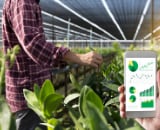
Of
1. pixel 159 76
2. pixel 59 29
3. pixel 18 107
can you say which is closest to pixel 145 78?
pixel 159 76

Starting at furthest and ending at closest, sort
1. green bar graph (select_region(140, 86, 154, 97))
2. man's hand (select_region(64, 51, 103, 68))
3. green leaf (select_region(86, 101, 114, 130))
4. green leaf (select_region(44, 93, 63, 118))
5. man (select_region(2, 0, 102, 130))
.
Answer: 1. man (select_region(2, 0, 102, 130))
2. man's hand (select_region(64, 51, 103, 68))
3. green leaf (select_region(44, 93, 63, 118))
4. green bar graph (select_region(140, 86, 154, 97))
5. green leaf (select_region(86, 101, 114, 130))

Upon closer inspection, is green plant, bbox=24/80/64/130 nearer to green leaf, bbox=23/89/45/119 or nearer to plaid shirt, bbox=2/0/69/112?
green leaf, bbox=23/89/45/119

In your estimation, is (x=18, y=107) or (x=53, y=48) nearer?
(x=53, y=48)

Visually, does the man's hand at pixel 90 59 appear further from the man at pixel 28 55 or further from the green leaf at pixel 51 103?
the green leaf at pixel 51 103

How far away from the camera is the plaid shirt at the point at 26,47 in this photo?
5.36ft

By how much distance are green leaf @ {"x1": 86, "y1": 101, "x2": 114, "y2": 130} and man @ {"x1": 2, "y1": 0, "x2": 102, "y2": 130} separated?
→ 743mm

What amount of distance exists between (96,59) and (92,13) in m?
17.3

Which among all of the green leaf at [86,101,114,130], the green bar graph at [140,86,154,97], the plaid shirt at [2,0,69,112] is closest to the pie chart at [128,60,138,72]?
the green bar graph at [140,86,154,97]

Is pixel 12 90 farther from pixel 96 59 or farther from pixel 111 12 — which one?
pixel 111 12

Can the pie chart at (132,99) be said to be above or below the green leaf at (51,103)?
above

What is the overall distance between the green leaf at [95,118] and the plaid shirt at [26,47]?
32.8 inches

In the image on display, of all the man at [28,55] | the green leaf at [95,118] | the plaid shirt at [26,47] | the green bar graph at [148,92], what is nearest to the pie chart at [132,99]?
the green bar graph at [148,92]

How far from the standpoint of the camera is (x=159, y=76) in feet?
3.51

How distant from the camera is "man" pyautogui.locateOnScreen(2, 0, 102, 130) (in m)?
1.62
